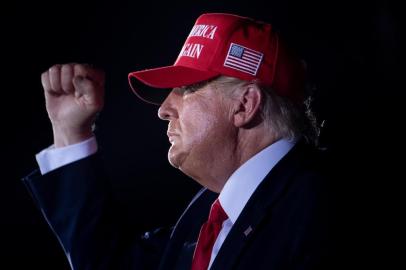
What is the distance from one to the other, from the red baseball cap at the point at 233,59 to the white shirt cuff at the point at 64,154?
0.23m

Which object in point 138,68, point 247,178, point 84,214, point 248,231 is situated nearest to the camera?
point 248,231

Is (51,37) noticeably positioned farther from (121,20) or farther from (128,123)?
(128,123)

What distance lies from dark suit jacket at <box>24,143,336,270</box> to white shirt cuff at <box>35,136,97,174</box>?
15 millimetres

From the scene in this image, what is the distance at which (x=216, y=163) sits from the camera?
4.70 ft

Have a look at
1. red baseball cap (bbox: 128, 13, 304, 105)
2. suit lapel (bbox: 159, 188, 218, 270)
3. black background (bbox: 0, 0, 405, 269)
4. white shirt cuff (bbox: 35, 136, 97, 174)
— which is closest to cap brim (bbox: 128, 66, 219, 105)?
red baseball cap (bbox: 128, 13, 304, 105)

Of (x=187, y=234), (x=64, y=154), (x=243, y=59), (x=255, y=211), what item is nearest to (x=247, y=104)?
(x=243, y=59)

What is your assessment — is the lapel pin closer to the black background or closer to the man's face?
the man's face

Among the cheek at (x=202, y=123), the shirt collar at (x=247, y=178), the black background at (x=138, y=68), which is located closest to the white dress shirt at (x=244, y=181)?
the shirt collar at (x=247, y=178)

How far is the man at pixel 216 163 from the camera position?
1.26 meters

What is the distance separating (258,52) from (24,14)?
117 centimetres

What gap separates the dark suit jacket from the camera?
1206 mm

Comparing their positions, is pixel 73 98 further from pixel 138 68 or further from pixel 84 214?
pixel 138 68

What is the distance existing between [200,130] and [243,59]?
0.66 ft

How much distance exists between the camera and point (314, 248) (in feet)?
3.85
